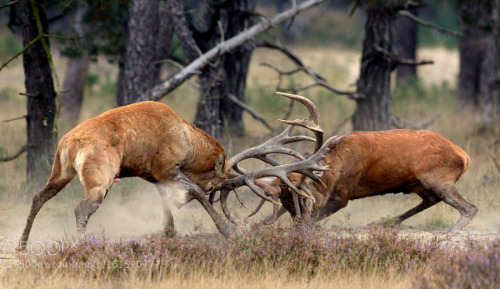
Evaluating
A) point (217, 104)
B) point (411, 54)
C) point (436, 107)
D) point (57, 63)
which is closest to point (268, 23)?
point (217, 104)

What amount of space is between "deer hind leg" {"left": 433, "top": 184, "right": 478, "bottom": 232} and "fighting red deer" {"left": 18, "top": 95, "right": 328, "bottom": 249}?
1712 millimetres

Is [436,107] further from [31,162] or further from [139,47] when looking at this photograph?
[31,162]

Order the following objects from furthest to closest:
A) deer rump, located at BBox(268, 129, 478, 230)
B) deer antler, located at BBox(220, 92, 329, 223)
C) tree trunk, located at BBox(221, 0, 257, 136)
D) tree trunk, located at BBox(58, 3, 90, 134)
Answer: tree trunk, located at BBox(58, 3, 90, 134), tree trunk, located at BBox(221, 0, 257, 136), deer rump, located at BBox(268, 129, 478, 230), deer antler, located at BBox(220, 92, 329, 223)

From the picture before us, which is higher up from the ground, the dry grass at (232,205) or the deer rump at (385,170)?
the deer rump at (385,170)

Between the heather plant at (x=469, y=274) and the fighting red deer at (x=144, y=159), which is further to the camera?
the fighting red deer at (x=144, y=159)

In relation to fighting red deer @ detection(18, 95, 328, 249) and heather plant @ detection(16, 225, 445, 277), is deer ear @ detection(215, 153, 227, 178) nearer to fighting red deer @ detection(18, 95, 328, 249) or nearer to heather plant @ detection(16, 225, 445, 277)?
fighting red deer @ detection(18, 95, 328, 249)

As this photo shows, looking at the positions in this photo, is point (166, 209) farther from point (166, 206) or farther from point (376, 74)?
point (376, 74)

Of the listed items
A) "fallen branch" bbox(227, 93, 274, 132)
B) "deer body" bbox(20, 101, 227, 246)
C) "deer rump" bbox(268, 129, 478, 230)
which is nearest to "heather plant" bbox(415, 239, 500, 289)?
"deer rump" bbox(268, 129, 478, 230)

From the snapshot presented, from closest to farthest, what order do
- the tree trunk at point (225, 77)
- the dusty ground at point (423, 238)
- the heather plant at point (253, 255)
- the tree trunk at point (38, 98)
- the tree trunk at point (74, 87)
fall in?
the heather plant at point (253, 255) < the dusty ground at point (423, 238) < the tree trunk at point (38, 98) < the tree trunk at point (225, 77) < the tree trunk at point (74, 87)

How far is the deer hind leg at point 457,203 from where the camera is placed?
7.96 metres

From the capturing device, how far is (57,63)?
87.6ft

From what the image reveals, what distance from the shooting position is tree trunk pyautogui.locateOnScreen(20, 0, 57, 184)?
377 inches

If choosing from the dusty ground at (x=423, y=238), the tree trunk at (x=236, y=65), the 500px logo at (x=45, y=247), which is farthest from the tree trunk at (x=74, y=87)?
the 500px logo at (x=45, y=247)

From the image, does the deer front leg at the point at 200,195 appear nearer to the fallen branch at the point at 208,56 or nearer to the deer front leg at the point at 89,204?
the deer front leg at the point at 89,204
